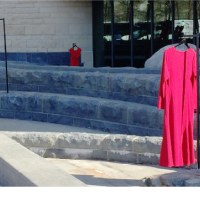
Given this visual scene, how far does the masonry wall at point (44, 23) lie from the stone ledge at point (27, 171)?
1267 centimetres

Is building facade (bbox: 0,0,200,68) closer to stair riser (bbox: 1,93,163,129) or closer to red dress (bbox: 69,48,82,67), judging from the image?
red dress (bbox: 69,48,82,67)

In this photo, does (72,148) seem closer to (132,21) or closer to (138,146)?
(138,146)

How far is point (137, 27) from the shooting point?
15.4 m

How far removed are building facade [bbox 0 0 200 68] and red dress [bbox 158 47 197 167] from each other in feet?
36.1

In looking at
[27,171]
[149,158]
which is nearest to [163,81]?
[149,158]

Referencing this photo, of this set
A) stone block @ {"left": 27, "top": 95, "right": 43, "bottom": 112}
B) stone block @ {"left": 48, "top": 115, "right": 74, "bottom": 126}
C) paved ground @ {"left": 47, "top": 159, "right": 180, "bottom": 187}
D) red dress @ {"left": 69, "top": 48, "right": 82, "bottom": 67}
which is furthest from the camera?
red dress @ {"left": 69, "top": 48, "right": 82, "bottom": 67}

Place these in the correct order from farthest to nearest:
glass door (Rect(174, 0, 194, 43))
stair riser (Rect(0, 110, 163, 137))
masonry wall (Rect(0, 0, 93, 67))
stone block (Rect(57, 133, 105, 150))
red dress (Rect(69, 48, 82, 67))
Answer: masonry wall (Rect(0, 0, 93, 67))
red dress (Rect(69, 48, 82, 67))
glass door (Rect(174, 0, 194, 43))
stair riser (Rect(0, 110, 163, 137))
stone block (Rect(57, 133, 105, 150))

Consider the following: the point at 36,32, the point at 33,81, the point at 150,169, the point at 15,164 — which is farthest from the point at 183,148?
the point at 36,32

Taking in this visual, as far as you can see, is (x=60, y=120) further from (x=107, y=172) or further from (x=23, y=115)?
(x=107, y=172)

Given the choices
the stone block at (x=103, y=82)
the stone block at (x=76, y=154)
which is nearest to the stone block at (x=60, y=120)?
the stone block at (x=103, y=82)

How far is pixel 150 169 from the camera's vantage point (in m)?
4.77

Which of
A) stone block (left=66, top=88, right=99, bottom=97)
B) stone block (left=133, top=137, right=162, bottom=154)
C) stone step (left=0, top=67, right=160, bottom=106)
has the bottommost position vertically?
stone block (left=133, top=137, right=162, bottom=154)

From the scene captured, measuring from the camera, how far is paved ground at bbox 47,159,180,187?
431 cm

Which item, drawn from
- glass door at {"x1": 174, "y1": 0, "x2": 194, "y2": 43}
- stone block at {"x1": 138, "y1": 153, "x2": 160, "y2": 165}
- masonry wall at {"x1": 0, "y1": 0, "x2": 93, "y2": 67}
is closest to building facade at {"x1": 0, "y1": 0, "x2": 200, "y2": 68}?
masonry wall at {"x1": 0, "y1": 0, "x2": 93, "y2": 67}
